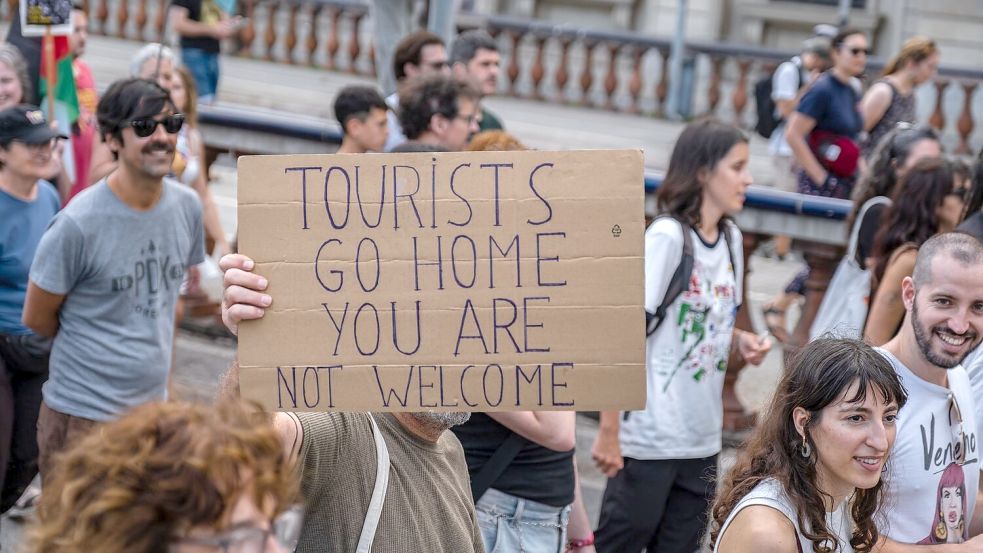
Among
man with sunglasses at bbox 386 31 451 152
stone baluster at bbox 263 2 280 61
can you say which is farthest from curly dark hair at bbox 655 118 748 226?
stone baluster at bbox 263 2 280 61

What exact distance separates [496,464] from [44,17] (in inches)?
142

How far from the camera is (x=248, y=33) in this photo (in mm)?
20766

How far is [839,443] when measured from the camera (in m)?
3.07

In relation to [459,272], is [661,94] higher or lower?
lower

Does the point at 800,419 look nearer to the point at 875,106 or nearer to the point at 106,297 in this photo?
the point at 106,297

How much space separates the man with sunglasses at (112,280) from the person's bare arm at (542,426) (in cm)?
146

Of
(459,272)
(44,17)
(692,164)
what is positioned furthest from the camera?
(44,17)

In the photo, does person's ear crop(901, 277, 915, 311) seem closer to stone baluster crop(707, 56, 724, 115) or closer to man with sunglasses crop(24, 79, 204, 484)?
man with sunglasses crop(24, 79, 204, 484)

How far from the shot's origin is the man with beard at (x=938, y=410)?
3.49 metres

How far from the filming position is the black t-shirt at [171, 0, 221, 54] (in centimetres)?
1089

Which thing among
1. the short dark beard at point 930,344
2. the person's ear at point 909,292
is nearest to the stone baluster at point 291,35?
the person's ear at point 909,292

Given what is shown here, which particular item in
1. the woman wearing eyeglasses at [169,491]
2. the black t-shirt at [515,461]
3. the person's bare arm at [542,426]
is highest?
the woman wearing eyeglasses at [169,491]

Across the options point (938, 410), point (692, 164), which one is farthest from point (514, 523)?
point (692, 164)

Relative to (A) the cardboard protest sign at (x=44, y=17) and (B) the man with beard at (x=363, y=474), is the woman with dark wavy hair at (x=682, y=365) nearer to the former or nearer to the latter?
(B) the man with beard at (x=363, y=474)
